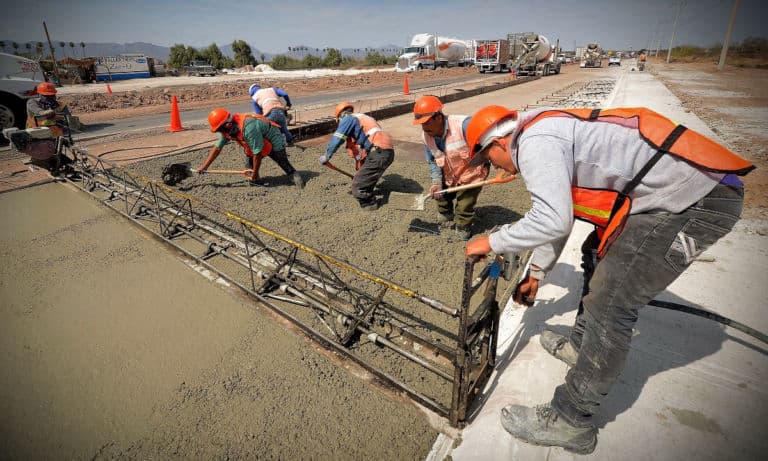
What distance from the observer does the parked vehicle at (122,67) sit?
100 ft

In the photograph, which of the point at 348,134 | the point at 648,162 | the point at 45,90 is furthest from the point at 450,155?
the point at 45,90

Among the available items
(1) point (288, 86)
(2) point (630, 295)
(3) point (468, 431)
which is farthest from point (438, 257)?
(1) point (288, 86)

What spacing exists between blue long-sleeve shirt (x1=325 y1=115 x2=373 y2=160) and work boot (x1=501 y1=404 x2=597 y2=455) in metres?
3.87

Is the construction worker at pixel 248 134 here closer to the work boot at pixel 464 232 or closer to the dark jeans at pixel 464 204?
the dark jeans at pixel 464 204

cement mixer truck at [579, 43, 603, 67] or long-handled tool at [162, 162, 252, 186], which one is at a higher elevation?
cement mixer truck at [579, 43, 603, 67]

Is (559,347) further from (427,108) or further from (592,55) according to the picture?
(592,55)

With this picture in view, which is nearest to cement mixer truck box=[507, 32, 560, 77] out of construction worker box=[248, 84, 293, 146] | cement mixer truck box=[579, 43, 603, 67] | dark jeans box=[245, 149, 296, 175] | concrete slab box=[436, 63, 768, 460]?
cement mixer truck box=[579, 43, 603, 67]

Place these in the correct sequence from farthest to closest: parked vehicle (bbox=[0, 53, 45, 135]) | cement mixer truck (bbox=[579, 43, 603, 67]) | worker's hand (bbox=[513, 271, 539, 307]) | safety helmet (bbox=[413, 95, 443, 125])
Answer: cement mixer truck (bbox=[579, 43, 603, 67]) < parked vehicle (bbox=[0, 53, 45, 135]) < safety helmet (bbox=[413, 95, 443, 125]) < worker's hand (bbox=[513, 271, 539, 307])

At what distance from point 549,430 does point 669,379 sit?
1.00 meters

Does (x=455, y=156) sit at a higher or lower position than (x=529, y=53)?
lower

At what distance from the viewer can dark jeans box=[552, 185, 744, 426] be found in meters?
1.53

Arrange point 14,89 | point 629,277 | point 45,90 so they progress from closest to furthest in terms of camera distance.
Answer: point 629,277 → point 45,90 → point 14,89

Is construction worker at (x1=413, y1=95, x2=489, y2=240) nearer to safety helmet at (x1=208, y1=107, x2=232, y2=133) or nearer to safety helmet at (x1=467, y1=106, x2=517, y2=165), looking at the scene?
safety helmet at (x1=467, y1=106, x2=517, y2=165)

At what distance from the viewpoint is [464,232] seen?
14.4ft
